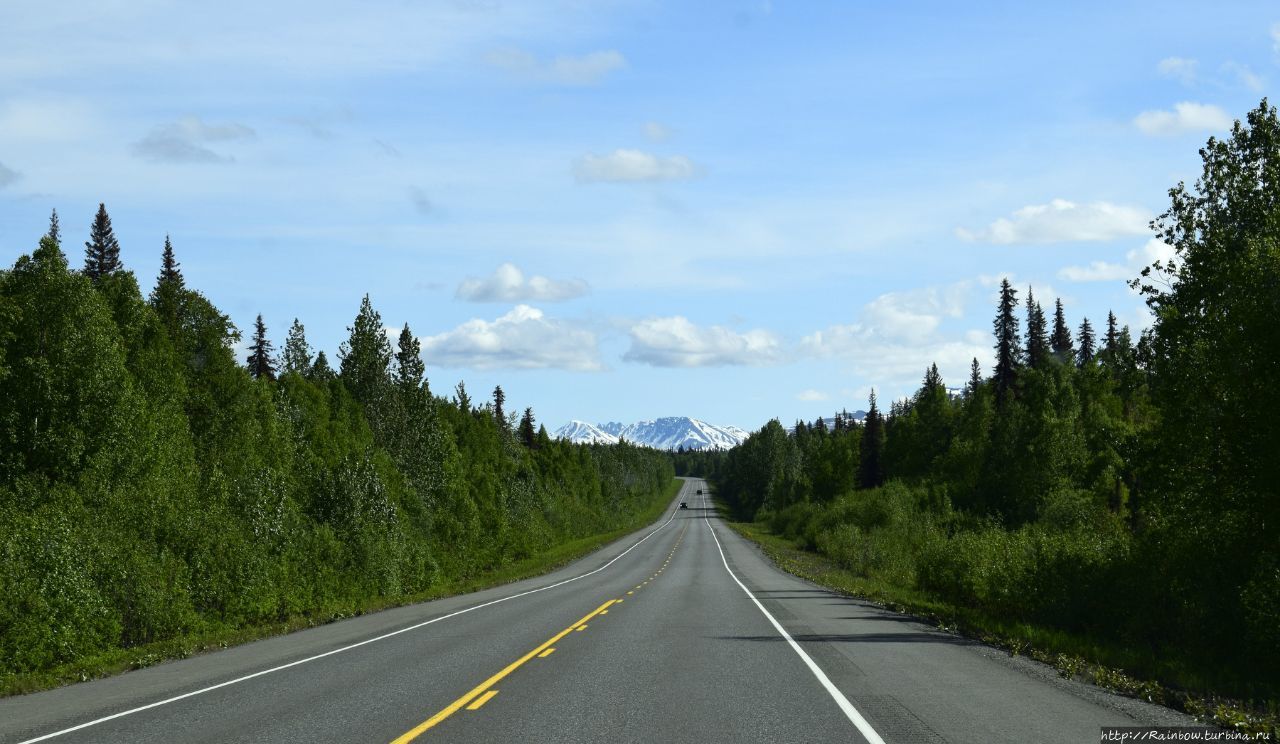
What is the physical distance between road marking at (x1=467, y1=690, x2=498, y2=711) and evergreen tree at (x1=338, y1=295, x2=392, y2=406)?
4350 cm

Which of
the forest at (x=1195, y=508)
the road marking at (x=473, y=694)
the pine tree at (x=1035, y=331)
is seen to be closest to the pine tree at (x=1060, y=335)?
the pine tree at (x=1035, y=331)

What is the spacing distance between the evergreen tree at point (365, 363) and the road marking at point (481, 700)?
43.5 m

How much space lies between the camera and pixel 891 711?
1023 centimetres

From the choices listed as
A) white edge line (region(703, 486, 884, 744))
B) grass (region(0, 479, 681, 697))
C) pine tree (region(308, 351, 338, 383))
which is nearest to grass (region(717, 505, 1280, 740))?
white edge line (region(703, 486, 884, 744))

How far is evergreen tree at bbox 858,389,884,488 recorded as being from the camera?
118431 mm

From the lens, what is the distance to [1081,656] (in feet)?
52.1

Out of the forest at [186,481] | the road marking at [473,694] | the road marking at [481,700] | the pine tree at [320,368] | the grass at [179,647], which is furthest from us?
the pine tree at [320,368]

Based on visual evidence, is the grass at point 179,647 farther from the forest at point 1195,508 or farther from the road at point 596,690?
the forest at point 1195,508

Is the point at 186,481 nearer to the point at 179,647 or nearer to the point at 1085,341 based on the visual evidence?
the point at 179,647

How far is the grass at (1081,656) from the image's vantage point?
1048cm

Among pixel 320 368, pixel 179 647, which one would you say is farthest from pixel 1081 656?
pixel 320 368

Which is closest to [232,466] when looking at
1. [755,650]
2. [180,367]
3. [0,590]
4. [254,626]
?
[180,367]

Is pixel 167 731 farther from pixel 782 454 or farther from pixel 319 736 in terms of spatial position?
pixel 782 454

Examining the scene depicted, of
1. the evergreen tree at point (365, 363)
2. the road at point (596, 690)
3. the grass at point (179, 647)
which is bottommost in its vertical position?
the grass at point (179, 647)
